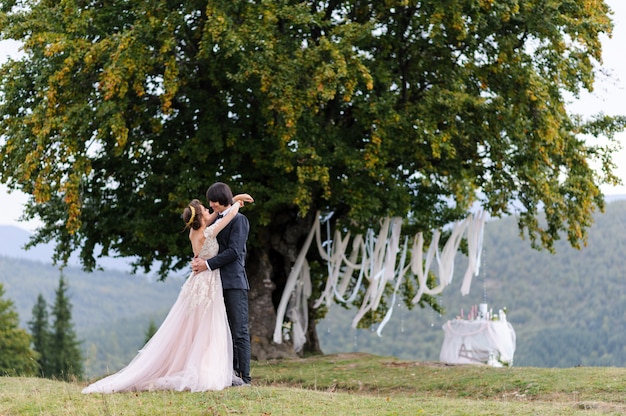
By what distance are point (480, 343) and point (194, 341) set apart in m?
11.9

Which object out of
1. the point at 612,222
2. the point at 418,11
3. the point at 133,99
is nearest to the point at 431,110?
the point at 418,11

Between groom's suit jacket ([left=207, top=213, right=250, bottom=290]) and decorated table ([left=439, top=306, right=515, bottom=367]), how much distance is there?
36.3 feet

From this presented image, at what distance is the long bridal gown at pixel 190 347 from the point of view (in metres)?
10.7

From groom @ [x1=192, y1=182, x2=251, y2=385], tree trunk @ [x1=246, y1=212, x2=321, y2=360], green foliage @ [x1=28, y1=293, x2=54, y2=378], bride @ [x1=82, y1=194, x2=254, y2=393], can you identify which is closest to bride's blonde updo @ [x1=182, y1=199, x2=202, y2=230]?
bride @ [x1=82, y1=194, x2=254, y2=393]

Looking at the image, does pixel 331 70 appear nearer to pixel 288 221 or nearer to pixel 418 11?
pixel 418 11

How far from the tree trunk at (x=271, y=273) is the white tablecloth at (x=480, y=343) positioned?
3.76m

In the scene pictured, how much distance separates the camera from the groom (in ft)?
35.9

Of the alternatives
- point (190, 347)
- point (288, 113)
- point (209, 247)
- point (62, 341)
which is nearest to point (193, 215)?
point (209, 247)

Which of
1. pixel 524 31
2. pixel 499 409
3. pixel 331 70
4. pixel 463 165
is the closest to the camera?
pixel 499 409

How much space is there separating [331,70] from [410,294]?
1169 cm

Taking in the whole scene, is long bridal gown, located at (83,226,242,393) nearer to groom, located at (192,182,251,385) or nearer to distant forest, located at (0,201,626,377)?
groom, located at (192,182,251,385)

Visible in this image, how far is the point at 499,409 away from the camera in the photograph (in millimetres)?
10133

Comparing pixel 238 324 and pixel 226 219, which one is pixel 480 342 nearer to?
pixel 238 324

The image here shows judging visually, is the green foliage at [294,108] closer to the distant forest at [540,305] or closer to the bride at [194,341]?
the bride at [194,341]
